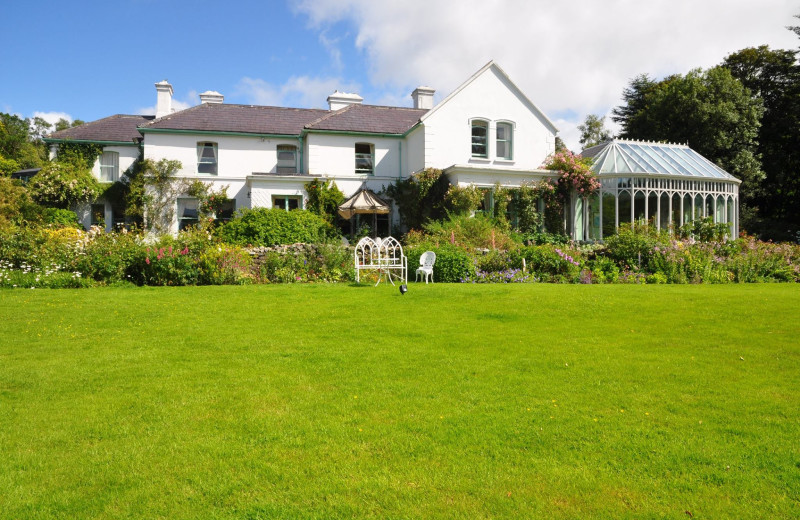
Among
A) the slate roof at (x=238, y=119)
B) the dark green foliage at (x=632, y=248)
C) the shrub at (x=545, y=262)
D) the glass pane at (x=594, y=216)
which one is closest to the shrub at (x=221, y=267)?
the shrub at (x=545, y=262)

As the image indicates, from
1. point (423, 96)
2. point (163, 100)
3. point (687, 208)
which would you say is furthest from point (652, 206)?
point (163, 100)

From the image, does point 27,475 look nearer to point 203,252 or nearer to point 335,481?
point 335,481

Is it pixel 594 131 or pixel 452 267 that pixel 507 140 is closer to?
pixel 452 267

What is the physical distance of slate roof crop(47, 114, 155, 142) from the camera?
2751 centimetres

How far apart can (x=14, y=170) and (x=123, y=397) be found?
3988cm

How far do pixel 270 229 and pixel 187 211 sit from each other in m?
8.30

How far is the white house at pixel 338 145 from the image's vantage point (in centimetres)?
2412

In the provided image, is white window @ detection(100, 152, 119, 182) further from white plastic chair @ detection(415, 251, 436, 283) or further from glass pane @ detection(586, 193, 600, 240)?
glass pane @ detection(586, 193, 600, 240)

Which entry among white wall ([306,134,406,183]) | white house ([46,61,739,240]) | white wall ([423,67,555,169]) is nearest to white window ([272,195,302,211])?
white house ([46,61,739,240])

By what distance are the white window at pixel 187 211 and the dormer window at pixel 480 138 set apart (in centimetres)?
1328

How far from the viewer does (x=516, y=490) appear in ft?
10.9

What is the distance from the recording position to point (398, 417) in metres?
4.45

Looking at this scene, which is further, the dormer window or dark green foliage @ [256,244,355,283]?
the dormer window

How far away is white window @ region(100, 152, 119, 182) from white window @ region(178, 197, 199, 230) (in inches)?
206
